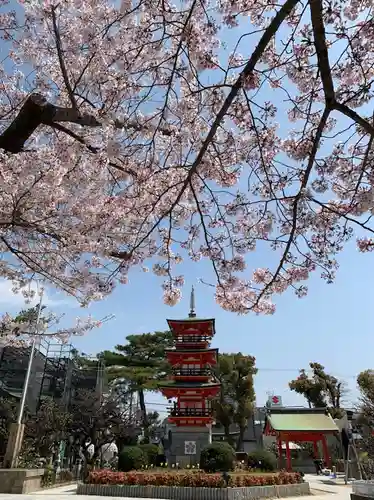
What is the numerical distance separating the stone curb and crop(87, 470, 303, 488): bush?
179 millimetres

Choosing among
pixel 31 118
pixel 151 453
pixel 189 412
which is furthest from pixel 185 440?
pixel 31 118

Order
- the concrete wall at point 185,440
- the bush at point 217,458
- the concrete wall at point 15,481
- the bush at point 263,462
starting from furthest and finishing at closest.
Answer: the concrete wall at point 185,440 → the bush at point 263,462 → the bush at point 217,458 → the concrete wall at point 15,481

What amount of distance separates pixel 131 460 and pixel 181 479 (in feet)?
8.62

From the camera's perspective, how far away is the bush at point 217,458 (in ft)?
41.5

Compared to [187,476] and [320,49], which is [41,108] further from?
[187,476]

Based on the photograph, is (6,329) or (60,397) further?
(60,397)

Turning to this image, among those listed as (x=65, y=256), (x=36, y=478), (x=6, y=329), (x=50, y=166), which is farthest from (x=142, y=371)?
(x=50, y=166)

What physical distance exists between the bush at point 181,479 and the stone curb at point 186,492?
0.18m

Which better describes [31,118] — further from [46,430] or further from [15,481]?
[46,430]

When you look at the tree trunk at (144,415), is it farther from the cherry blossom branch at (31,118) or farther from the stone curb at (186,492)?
the cherry blossom branch at (31,118)

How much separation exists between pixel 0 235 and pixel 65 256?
950mm

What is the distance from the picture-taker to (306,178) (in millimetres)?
3641

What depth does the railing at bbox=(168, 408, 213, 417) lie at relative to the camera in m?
17.4

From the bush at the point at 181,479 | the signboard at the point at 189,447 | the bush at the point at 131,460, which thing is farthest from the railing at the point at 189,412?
the bush at the point at 181,479
